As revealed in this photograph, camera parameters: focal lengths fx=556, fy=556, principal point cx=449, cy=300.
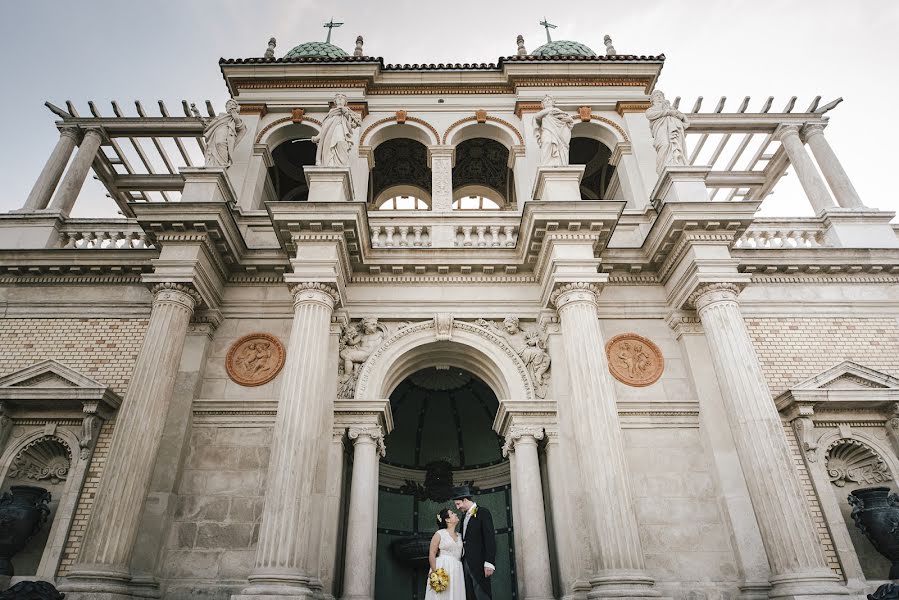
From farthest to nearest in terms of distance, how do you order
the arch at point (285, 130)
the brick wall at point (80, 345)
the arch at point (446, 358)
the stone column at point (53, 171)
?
the arch at point (285, 130)
the stone column at point (53, 171)
the brick wall at point (80, 345)
the arch at point (446, 358)

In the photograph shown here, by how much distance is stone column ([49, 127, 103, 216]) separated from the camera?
14.1 meters

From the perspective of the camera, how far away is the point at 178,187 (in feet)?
57.6

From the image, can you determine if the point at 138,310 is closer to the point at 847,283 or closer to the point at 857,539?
the point at 857,539

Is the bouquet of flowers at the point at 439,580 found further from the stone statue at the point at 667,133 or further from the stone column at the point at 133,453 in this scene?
the stone statue at the point at 667,133

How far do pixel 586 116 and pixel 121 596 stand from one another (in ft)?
46.9

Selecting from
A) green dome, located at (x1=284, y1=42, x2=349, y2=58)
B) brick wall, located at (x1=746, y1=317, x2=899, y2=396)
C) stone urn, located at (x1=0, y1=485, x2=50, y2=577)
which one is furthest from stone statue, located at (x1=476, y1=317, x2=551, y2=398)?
green dome, located at (x1=284, y1=42, x2=349, y2=58)

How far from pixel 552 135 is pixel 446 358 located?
17.6ft

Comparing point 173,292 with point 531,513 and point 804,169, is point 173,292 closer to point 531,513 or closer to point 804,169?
point 531,513

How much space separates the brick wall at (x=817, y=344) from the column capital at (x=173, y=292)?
446 inches

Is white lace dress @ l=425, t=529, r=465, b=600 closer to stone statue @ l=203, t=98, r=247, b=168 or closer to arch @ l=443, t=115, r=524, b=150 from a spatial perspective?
stone statue @ l=203, t=98, r=247, b=168

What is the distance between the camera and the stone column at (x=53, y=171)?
1392cm

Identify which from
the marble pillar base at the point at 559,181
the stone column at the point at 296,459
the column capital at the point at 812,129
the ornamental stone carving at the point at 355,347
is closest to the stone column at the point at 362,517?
the stone column at the point at 296,459

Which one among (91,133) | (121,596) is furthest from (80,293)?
(121,596)

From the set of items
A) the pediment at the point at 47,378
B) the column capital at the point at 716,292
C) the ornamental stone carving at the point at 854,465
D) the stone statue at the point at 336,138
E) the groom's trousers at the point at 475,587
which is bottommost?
the groom's trousers at the point at 475,587
